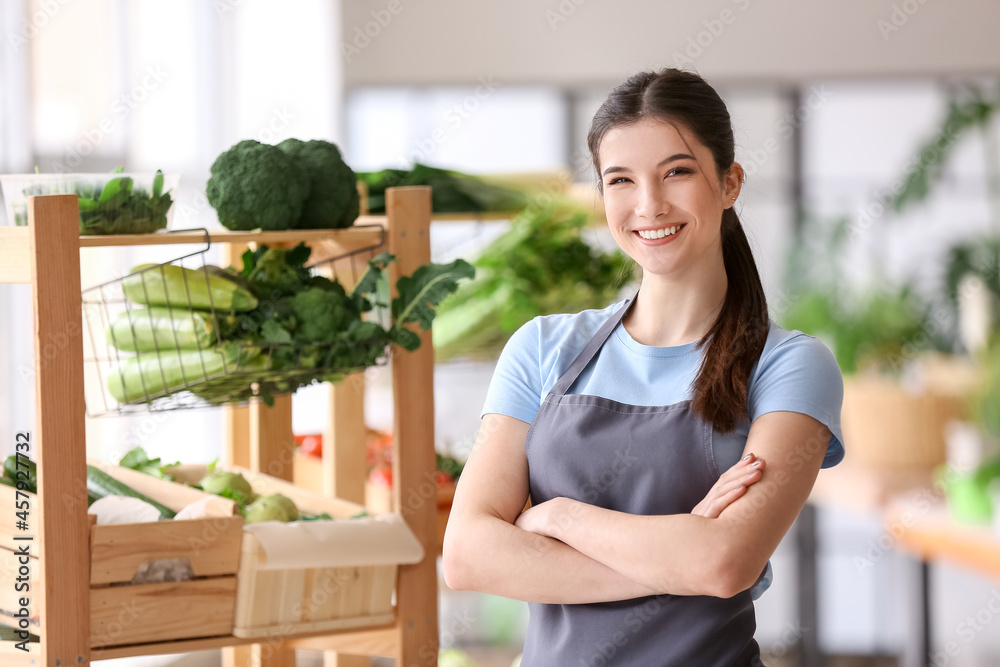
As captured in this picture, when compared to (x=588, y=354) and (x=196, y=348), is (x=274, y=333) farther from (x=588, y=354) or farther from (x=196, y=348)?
(x=588, y=354)

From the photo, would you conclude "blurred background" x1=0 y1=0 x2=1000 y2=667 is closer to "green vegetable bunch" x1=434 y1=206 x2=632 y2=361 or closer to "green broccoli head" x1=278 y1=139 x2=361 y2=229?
"green vegetable bunch" x1=434 y1=206 x2=632 y2=361

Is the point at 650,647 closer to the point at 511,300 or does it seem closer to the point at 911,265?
the point at 511,300

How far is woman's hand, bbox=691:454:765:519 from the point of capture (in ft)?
4.16

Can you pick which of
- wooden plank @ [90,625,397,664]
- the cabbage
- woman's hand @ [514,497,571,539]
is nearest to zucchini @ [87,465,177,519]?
the cabbage

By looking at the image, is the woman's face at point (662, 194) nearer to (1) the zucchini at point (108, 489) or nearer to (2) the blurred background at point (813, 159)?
(1) the zucchini at point (108, 489)

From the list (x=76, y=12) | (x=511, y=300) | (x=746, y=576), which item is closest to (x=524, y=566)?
(x=746, y=576)

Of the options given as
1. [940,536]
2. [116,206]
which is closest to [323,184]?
[116,206]

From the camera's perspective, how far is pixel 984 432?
136 inches

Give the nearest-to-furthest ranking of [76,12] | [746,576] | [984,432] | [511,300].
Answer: [746,576]
[511,300]
[76,12]
[984,432]

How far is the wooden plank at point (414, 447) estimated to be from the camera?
1763 mm

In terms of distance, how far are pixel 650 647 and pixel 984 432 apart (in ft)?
8.50

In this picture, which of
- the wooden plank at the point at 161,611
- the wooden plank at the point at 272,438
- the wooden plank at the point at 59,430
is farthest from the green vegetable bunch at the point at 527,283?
the wooden plank at the point at 59,430

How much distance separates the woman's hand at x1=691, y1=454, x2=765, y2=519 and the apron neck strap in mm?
267

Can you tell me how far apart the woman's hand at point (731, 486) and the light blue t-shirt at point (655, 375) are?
50mm
